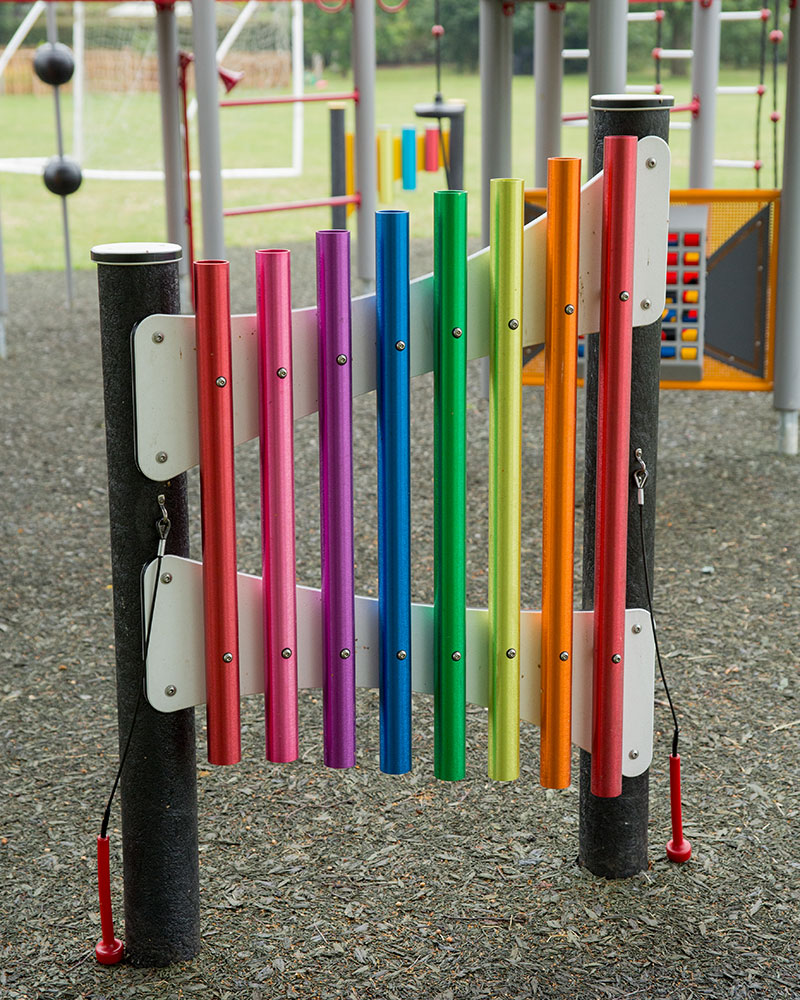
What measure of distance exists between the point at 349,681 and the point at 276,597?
198 mm

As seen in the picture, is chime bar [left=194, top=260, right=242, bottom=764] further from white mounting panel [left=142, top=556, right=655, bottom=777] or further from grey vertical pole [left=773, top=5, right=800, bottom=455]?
grey vertical pole [left=773, top=5, right=800, bottom=455]

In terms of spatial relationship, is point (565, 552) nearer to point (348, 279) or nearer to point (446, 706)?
point (446, 706)

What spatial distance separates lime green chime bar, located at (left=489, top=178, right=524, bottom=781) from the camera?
216cm

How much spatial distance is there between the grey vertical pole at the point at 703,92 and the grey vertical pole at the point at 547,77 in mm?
1175

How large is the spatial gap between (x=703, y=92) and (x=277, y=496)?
588cm

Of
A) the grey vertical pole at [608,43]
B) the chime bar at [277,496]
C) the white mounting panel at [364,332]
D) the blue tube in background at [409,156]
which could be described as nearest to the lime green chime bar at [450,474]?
the white mounting panel at [364,332]

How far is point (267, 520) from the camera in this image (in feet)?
7.23

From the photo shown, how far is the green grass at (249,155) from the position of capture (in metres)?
13.3

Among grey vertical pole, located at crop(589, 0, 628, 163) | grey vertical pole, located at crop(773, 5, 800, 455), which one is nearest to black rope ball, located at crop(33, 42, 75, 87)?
grey vertical pole, located at crop(589, 0, 628, 163)

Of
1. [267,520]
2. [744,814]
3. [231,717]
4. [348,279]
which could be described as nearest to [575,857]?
[744,814]

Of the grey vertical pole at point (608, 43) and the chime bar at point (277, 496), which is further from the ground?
the grey vertical pole at point (608, 43)

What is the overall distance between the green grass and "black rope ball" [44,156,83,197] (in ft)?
10.1

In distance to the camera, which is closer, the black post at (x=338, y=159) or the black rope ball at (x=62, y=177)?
the black rope ball at (x=62, y=177)

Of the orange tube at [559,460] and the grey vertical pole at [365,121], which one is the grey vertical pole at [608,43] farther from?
the grey vertical pole at [365,121]
